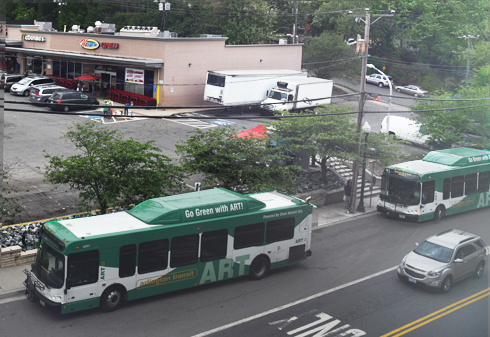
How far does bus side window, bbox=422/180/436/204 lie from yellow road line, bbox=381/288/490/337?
842cm

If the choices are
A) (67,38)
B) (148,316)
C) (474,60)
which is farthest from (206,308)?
(474,60)

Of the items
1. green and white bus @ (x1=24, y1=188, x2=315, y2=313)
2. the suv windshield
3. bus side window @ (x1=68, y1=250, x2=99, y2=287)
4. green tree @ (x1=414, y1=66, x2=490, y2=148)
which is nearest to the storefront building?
green tree @ (x1=414, y1=66, x2=490, y2=148)

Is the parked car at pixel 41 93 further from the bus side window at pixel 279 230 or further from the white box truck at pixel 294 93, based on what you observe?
the bus side window at pixel 279 230

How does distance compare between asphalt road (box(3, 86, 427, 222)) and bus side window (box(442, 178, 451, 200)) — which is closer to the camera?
asphalt road (box(3, 86, 427, 222))

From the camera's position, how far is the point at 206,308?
17.9 metres

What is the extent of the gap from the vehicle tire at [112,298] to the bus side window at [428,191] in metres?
16.9

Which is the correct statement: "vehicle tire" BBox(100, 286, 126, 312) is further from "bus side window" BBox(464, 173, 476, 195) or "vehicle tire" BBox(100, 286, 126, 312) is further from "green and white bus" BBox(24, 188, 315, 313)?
"bus side window" BBox(464, 173, 476, 195)

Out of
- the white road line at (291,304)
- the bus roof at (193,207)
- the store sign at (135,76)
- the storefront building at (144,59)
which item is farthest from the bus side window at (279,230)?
the store sign at (135,76)

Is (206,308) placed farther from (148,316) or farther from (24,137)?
(24,137)

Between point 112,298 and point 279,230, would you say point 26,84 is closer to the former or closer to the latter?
point 279,230

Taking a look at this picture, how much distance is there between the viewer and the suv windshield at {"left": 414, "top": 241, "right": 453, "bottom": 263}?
20484 millimetres

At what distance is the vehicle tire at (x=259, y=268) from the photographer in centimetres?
2023

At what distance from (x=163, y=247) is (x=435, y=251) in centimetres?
988

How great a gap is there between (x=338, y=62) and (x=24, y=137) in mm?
39747
